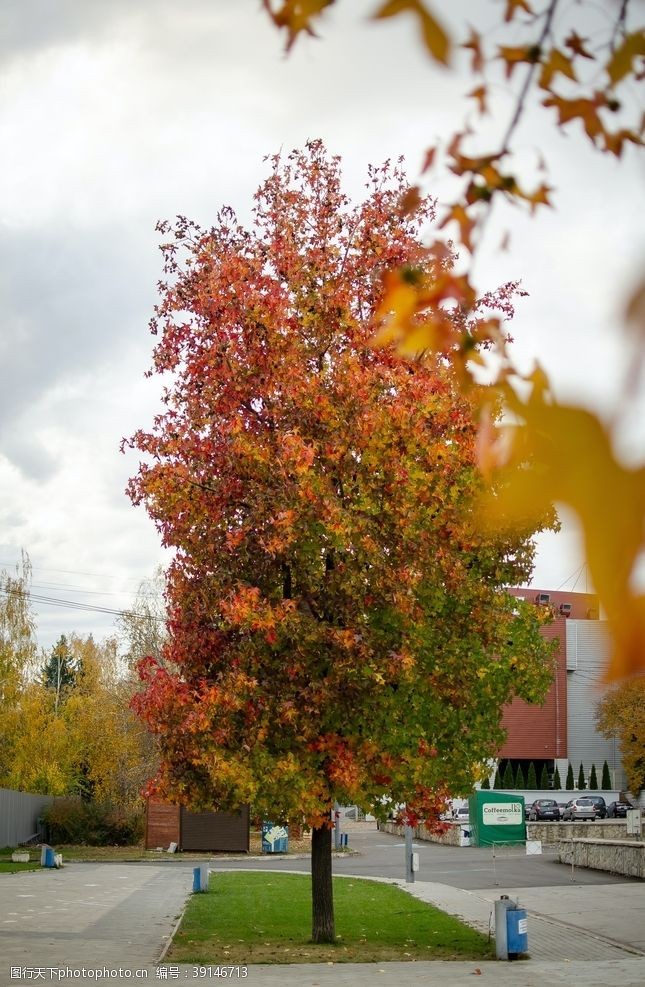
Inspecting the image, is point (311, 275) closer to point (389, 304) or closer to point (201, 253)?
point (201, 253)

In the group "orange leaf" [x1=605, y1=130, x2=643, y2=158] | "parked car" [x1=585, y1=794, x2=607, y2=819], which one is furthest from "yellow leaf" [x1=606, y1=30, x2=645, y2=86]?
"parked car" [x1=585, y1=794, x2=607, y2=819]

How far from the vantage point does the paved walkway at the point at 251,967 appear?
13031 millimetres

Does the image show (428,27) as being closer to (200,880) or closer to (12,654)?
(200,880)

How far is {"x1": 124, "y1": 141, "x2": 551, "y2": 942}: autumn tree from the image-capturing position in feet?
48.2

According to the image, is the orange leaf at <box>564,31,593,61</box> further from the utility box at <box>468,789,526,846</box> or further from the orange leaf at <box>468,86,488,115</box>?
the utility box at <box>468,789,526,846</box>

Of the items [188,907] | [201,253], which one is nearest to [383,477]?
[201,253]

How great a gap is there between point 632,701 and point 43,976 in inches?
1890

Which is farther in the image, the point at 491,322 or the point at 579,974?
the point at 579,974

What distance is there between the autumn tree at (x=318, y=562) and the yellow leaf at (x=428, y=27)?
12.4 metres

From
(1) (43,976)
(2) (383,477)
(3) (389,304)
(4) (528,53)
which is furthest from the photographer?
(2) (383,477)

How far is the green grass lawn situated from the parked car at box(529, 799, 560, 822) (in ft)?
104

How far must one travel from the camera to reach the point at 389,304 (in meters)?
1.75

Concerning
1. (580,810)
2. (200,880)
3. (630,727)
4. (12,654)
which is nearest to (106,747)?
(12,654)

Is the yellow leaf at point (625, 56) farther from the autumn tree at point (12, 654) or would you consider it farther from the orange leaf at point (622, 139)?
the autumn tree at point (12, 654)
